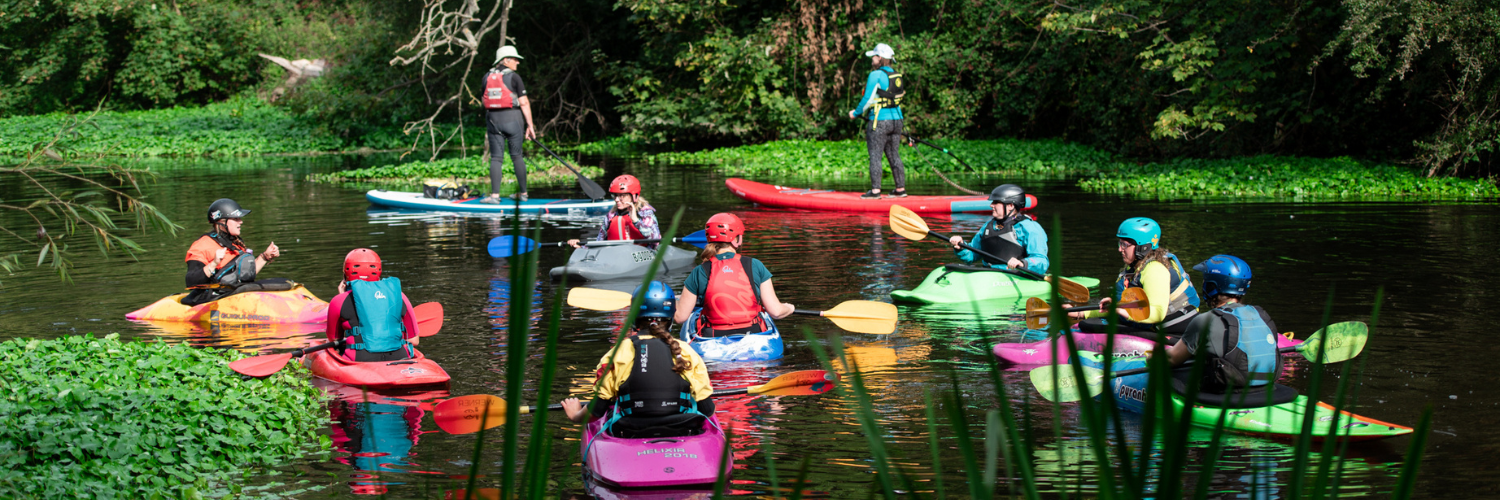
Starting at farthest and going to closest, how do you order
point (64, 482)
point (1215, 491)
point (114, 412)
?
point (114, 412), point (1215, 491), point (64, 482)

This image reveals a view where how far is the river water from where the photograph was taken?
5.11 metres

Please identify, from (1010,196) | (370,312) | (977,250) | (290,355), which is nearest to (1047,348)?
(977,250)

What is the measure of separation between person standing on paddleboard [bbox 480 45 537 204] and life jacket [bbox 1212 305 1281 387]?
11.4m

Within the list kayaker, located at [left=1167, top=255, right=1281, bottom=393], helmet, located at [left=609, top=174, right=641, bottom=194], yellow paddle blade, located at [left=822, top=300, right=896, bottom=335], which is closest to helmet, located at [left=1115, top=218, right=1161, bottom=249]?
kayaker, located at [left=1167, top=255, right=1281, bottom=393]

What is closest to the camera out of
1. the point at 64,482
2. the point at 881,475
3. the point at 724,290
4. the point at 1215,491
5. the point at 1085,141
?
the point at 881,475

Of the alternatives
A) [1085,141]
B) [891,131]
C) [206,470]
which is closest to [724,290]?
[206,470]

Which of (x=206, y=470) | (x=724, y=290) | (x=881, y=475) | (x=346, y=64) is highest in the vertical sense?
(x=346, y=64)

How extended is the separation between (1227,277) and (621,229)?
6325 mm

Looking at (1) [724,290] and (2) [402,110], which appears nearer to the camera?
(1) [724,290]

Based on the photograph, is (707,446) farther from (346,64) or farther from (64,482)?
(346,64)

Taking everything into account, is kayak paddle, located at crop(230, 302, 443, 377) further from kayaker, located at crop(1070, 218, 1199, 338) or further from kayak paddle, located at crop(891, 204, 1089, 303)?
kayaker, located at crop(1070, 218, 1199, 338)

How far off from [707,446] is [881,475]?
145 inches

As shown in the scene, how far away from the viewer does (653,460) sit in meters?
4.83

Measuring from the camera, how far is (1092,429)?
118 cm
